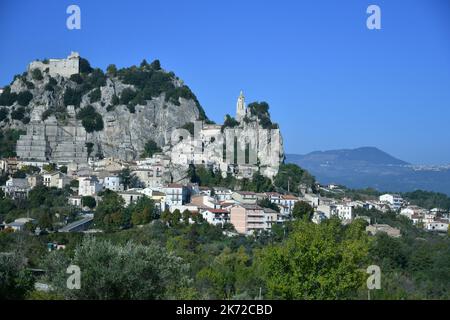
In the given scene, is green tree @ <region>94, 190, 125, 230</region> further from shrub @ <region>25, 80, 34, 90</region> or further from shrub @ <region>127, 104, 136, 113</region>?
shrub @ <region>25, 80, 34, 90</region>

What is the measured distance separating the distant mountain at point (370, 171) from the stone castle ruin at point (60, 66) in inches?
1672

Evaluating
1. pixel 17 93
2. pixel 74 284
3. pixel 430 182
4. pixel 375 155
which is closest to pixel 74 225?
pixel 74 284

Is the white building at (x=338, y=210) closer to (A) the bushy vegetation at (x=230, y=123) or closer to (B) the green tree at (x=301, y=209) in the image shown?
(B) the green tree at (x=301, y=209)

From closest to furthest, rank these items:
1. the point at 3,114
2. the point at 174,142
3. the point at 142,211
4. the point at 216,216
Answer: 1. the point at 142,211
2. the point at 216,216
3. the point at 174,142
4. the point at 3,114

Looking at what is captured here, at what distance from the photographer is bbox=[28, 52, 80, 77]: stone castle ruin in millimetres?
60750

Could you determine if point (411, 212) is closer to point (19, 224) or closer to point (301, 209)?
point (301, 209)

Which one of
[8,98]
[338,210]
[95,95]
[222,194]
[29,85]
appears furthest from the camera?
[29,85]

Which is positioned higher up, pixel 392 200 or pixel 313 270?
pixel 313 270

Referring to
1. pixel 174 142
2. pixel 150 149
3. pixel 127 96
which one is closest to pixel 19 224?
pixel 150 149

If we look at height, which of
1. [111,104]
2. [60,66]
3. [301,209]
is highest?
[60,66]

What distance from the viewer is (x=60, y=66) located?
61.2m

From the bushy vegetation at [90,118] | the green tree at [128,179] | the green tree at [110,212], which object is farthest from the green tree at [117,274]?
the bushy vegetation at [90,118]

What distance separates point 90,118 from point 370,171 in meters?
67.9

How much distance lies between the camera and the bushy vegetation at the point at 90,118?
5394cm
